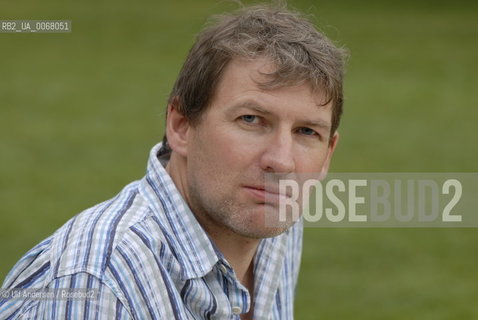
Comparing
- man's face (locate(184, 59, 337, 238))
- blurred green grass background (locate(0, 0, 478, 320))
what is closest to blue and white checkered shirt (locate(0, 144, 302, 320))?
man's face (locate(184, 59, 337, 238))

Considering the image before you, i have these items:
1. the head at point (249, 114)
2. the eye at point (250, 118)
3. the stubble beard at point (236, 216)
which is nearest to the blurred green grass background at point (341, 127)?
the head at point (249, 114)

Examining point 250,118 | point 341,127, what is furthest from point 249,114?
point 341,127

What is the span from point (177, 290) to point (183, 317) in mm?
96

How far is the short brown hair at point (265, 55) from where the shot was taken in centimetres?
315

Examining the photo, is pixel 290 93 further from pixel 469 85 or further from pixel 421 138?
pixel 469 85

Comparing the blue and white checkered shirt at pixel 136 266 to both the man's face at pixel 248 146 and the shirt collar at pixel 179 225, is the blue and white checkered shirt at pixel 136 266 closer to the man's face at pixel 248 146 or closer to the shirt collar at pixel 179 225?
the shirt collar at pixel 179 225

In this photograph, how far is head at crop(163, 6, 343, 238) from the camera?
10.1ft

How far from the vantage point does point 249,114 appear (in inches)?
122

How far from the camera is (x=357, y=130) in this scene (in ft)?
39.9

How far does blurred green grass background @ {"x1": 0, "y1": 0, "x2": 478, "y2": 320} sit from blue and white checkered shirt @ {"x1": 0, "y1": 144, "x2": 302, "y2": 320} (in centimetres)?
147

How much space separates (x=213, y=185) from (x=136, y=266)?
0.44 m

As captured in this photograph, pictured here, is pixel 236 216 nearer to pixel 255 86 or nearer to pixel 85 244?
pixel 255 86

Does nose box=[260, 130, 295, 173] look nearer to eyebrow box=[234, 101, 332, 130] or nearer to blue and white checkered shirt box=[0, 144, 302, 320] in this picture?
eyebrow box=[234, 101, 332, 130]

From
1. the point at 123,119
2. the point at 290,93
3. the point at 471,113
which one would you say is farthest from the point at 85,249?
the point at 471,113
